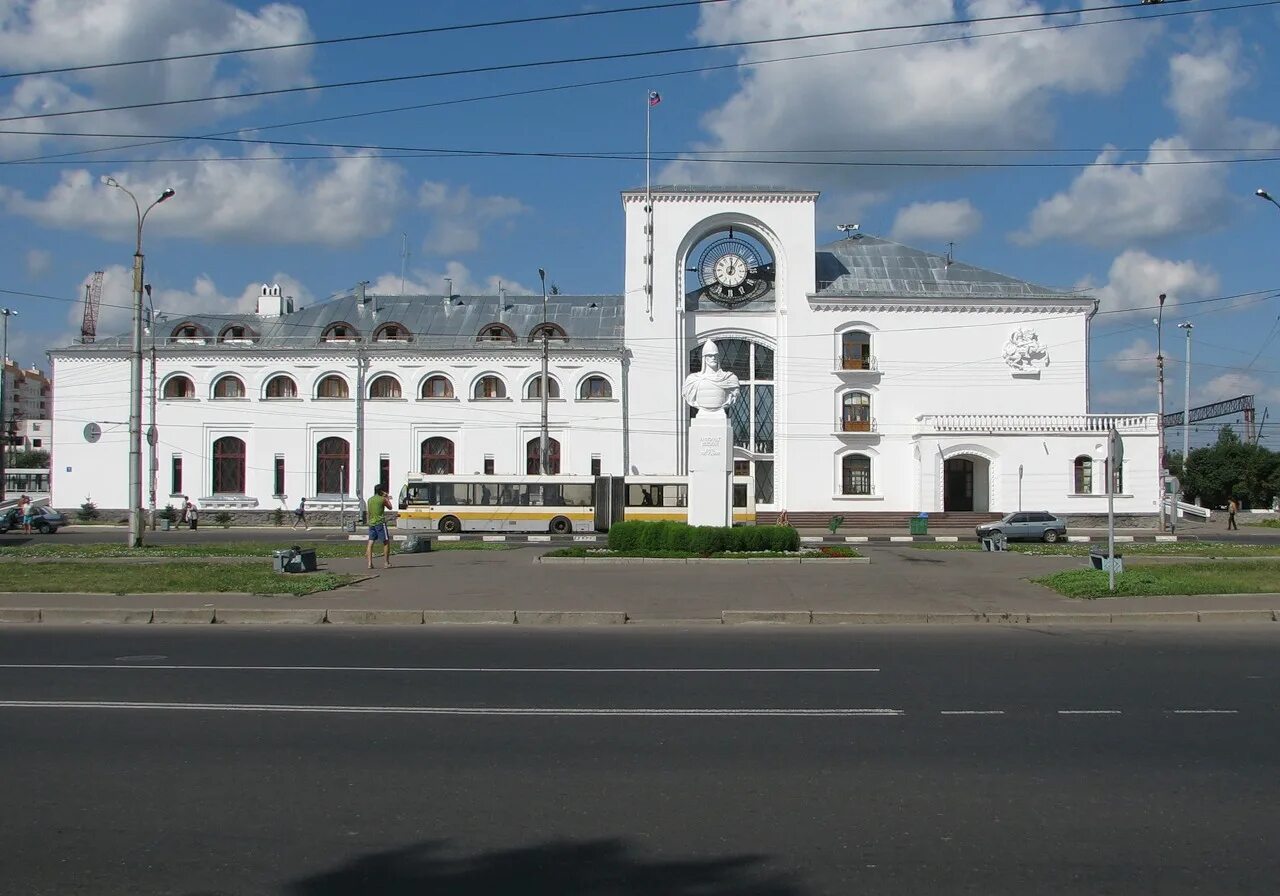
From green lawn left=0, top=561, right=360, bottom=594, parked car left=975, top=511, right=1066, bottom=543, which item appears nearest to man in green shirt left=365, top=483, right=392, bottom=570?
green lawn left=0, top=561, right=360, bottom=594

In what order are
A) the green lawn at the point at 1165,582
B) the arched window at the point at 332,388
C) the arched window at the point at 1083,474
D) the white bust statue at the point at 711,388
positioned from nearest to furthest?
the green lawn at the point at 1165,582 < the white bust statue at the point at 711,388 < the arched window at the point at 1083,474 < the arched window at the point at 332,388

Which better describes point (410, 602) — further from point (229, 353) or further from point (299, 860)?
point (229, 353)

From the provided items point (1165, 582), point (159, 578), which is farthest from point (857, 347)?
point (159, 578)

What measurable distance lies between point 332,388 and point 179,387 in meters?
8.45

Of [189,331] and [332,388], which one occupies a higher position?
[189,331]

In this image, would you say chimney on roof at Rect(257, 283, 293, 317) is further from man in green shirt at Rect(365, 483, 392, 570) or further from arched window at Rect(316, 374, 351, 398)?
man in green shirt at Rect(365, 483, 392, 570)

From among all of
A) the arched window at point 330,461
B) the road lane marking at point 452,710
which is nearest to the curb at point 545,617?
the road lane marking at point 452,710

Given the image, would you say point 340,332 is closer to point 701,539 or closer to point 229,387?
point 229,387

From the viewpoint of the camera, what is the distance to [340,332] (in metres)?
59.8

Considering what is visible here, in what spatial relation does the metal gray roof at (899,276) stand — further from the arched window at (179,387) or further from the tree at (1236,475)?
the tree at (1236,475)

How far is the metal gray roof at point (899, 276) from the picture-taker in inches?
2283

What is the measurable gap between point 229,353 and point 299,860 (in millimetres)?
57632

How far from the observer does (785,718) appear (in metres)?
8.63

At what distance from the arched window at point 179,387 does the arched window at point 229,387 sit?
49.1 inches
